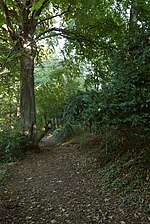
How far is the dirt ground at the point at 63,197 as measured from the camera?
2.97 metres

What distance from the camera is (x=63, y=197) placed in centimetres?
369

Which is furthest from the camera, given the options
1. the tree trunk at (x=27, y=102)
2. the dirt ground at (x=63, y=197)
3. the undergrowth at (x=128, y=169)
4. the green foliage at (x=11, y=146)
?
the tree trunk at (x=27, y=102)

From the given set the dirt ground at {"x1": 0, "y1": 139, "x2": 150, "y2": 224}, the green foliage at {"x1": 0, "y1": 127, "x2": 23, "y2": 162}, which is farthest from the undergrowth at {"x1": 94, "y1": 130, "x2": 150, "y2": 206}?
the green foliage at {"x1": 0, "y1": 127, "x2": 23, "y2": 162}

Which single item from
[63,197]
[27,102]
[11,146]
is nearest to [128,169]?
[63,197]

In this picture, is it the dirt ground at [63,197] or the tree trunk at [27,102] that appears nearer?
the dirt ground at [63,197]

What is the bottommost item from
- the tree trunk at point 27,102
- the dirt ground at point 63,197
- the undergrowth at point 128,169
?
the dirt ground at point 63,197

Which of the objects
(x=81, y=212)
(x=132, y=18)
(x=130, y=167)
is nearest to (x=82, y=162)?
(x=130, y=167)

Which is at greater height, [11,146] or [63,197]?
[11,146]

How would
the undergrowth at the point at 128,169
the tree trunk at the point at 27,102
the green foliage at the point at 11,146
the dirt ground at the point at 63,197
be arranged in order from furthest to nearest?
1. the tree trunk at the point at 27,102
2. the green foliage at the point at 11,146
3. the undergrowth at the point at 128,169
4. the dirt ground at the point at 63,197

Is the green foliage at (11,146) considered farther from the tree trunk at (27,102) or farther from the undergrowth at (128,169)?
the undergrowth at (128,169)

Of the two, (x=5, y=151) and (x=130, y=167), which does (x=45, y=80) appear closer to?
(x=5, y=151)

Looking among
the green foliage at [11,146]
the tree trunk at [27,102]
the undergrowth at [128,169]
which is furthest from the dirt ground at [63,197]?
the tree trunk at [27,102]

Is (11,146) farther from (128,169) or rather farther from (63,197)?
(128,169)

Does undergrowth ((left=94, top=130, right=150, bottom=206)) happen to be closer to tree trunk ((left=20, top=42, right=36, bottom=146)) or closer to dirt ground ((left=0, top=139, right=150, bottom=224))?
dirt ground ((left=0, top=139, right=150, bottom=224))
